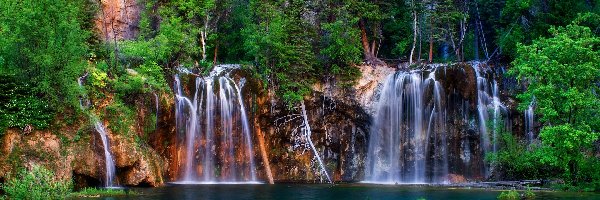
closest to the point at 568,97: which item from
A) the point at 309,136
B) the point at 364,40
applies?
the point at 309,136

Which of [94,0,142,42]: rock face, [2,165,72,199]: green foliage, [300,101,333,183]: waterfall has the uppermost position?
[94,0,142,42]: rock face

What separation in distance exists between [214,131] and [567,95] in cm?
1623

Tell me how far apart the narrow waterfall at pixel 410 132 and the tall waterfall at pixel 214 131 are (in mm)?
6927

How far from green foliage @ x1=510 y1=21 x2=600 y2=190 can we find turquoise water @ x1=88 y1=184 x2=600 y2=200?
199cm

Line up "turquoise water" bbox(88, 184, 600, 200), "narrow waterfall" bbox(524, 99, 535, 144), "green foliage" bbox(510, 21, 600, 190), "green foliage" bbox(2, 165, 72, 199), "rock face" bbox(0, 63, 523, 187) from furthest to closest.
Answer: "narrow waterfall" bbox(524, 99, 535, 144), "rock face" bbox(0, 63, 523, 187), "green foliage" bbox(510, 21, 600, 190), "turquoise water" bbox(88, 184, 600, 200), "green foliage" bbox(2, 165, 72, 199)

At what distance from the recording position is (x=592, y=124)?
24.9 m

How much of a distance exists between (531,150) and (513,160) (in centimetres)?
108

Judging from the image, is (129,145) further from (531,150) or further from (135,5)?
(531,150)

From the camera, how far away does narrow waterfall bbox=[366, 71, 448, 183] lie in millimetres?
31750

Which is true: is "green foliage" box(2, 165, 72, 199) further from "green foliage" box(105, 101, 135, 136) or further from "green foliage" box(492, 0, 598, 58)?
"green foliage" box(492, 0, 598, 58)

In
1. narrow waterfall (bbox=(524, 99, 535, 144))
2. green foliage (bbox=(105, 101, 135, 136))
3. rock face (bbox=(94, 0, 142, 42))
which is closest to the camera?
green foliage (bbox=(105, 101, 135, 136))

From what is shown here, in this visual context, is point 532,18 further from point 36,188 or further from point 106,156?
point 36,188

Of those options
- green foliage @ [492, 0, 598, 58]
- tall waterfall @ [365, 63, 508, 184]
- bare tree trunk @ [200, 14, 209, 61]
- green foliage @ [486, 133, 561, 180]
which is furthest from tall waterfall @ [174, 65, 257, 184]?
green foliage @ [492, 0, 598, 58]

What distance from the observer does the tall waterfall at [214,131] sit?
30.4 meters
